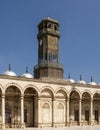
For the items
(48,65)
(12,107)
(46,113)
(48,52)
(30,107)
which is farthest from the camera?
(48,52)

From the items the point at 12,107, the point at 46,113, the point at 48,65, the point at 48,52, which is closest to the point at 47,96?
the point at 46,113

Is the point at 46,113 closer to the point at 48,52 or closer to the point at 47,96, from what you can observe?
the point at 47,96

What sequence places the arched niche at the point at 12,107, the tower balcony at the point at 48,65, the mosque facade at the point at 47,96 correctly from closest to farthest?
1. the mosque facade at the point at 47,96
2. the arched niche at the point at 12,107
3. the tower balcony at the point at 48,65

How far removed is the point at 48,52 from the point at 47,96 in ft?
24.2

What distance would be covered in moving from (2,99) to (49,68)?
423 inches

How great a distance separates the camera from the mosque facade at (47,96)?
3331 cm

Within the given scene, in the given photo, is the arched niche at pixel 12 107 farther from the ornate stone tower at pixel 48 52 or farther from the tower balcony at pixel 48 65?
the tower balcony at pixel 48 65

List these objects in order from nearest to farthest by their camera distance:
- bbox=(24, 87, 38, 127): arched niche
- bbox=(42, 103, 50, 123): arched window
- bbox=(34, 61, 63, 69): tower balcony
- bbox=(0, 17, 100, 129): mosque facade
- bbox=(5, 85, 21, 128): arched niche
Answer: bbox=(0, 17, 100, 129): mosque facade → bbox=(5, 85, 21, 128): arched niche → bbox=(24, 87, 38, 127): arched niche → bbox=(42, 103, 50, 123): arched window → bbox=(34, 61, 63, 69): tower balcony

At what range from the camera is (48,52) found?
40188 millimetres

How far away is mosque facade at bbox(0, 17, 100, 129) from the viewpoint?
1312 inches

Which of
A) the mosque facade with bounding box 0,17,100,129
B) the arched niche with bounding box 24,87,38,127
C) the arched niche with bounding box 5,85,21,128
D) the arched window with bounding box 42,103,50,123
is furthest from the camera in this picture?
the arched window with bounding box 42,103,50,123

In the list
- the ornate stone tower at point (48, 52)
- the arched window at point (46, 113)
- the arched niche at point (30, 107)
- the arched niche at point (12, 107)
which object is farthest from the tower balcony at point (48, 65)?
the arched niche at point (12, 107)

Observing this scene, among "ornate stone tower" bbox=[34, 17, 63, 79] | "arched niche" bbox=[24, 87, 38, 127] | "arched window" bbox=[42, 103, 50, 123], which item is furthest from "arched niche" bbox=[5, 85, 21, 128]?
"ornate stone tower" bbox=[34, 17, 63, 79]

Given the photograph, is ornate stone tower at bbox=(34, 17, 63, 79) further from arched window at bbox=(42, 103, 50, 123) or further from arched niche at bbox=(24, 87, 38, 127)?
arched window at bbox=(42, 103, 50, 123)
